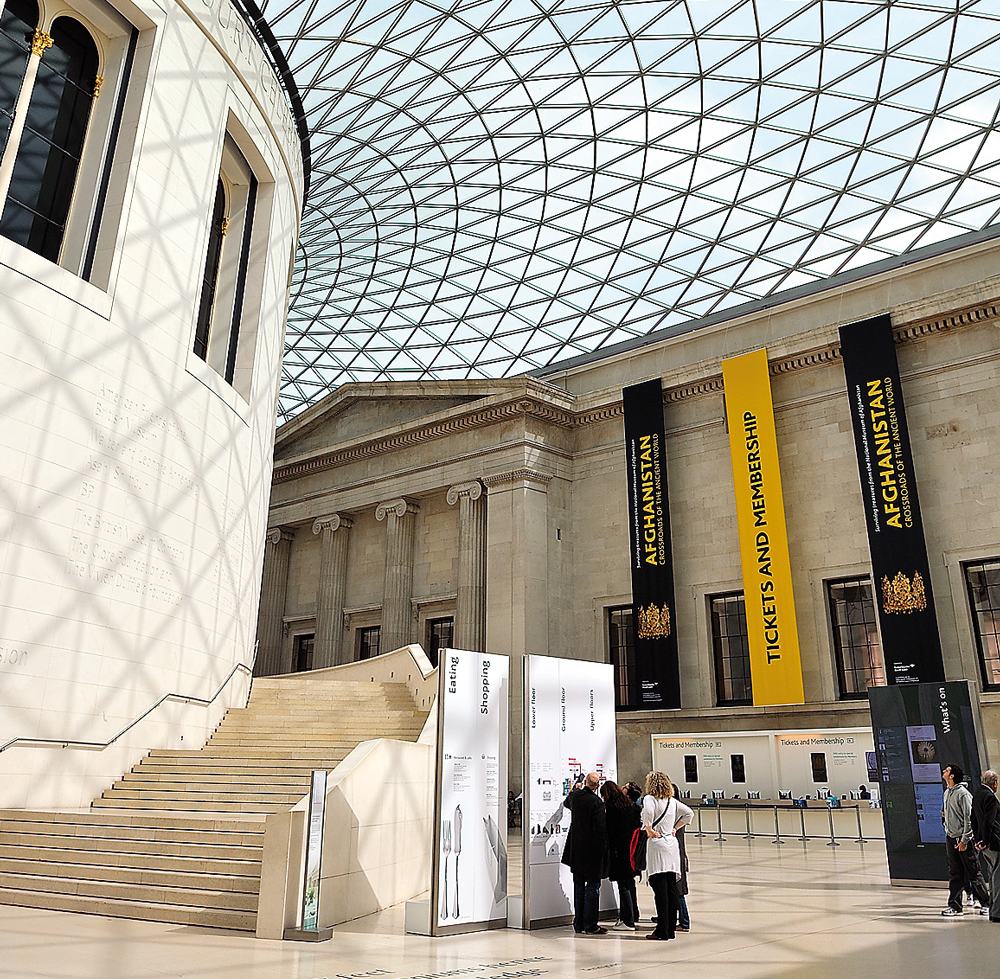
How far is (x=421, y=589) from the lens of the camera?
3678 cm

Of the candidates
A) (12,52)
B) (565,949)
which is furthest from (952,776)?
(12,52)

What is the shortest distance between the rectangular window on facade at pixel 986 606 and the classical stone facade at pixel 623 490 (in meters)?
0.49

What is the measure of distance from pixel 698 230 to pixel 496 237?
9.22m

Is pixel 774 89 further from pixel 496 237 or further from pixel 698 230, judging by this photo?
pixel 496 237

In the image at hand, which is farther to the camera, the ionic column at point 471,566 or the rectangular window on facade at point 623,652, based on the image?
the ionic column at point 471,566

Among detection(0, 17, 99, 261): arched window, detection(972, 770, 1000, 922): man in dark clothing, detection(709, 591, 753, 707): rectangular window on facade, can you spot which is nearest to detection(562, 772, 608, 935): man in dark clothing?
detection(972, 770, 1000, 922): man in dark clothing

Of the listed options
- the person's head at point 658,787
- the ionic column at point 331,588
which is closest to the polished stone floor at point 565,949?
the person's head at point 658,787

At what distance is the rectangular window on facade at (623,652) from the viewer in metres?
31.6

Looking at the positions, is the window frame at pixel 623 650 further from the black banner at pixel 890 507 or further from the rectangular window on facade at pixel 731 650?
the black banner at pixel 890 507

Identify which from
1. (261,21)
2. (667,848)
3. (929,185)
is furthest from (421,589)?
(667,848)

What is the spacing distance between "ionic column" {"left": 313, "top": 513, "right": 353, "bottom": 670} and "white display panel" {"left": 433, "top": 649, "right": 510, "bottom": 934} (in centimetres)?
2797

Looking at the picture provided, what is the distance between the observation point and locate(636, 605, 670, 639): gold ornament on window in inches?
Result: 1162

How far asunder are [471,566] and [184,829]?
21.8 metres

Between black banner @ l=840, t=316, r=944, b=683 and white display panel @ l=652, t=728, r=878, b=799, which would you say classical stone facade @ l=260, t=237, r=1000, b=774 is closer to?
black banner @ l=840, t=316, r=944, b=683
